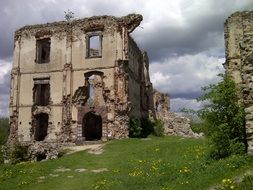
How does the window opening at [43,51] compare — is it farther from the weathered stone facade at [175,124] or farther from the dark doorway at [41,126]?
the weathered stone facade at [175,124]

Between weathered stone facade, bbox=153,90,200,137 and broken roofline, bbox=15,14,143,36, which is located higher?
broken roofline, bbox=15,14,143,36

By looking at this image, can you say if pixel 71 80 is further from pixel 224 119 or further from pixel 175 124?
pixel 224 119

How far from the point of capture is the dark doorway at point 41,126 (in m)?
33.4

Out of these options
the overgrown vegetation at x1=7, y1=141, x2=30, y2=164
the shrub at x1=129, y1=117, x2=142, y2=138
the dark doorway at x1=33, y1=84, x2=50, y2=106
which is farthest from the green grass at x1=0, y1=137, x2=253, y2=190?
the dark doorway at x1=33, y1=84, x2=50, y2=106

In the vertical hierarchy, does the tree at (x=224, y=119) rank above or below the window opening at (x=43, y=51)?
below

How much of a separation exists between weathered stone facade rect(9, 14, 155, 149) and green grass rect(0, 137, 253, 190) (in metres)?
5.97

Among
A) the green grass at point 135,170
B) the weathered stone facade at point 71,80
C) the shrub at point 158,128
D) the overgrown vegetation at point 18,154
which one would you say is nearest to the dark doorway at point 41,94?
the weathered stone facade at point 71,80

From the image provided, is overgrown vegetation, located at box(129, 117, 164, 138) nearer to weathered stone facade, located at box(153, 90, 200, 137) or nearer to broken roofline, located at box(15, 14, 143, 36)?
weathered stone facade, located at box(153, 90, 200, 137)

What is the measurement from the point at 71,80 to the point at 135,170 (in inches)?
718

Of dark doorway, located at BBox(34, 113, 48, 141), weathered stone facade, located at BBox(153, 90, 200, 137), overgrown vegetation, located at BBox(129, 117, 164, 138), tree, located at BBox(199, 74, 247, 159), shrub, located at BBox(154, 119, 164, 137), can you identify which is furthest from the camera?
weathered stone facade, located at BBox(153, 90, 200, 137)

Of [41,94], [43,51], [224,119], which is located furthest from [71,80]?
[224,119]

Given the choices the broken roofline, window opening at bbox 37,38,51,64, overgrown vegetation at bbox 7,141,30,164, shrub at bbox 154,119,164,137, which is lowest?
overgrown vegetation at bbox 7,141,30,164

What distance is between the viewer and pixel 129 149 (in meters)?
23.2

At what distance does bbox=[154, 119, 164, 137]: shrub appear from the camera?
35653 mm
